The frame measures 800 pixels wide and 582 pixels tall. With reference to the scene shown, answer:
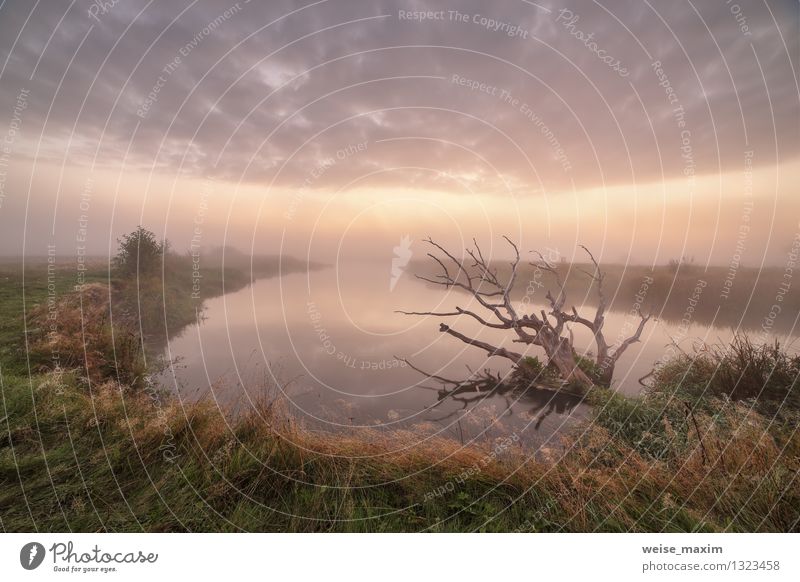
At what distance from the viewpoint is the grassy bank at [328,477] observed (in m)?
3.49

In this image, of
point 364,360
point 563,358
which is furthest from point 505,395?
point 364,360

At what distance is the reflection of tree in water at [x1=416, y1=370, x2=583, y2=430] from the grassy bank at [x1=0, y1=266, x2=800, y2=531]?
6.94 ft

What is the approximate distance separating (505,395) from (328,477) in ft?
14.5

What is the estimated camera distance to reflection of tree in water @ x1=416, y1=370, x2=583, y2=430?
21.8ft

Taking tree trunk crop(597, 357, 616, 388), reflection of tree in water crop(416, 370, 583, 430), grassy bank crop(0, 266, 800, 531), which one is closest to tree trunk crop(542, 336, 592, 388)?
reflection of tree in water crop(416, 370, 583, 430)

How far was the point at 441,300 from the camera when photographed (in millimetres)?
10031

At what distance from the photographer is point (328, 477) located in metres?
3.88

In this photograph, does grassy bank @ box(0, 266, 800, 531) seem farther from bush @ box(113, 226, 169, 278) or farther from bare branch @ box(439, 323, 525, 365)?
bush @ box(113, 226, 169, 278)

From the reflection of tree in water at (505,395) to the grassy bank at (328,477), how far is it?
83.3 inches

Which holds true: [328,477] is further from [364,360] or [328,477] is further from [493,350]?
[493,350]
